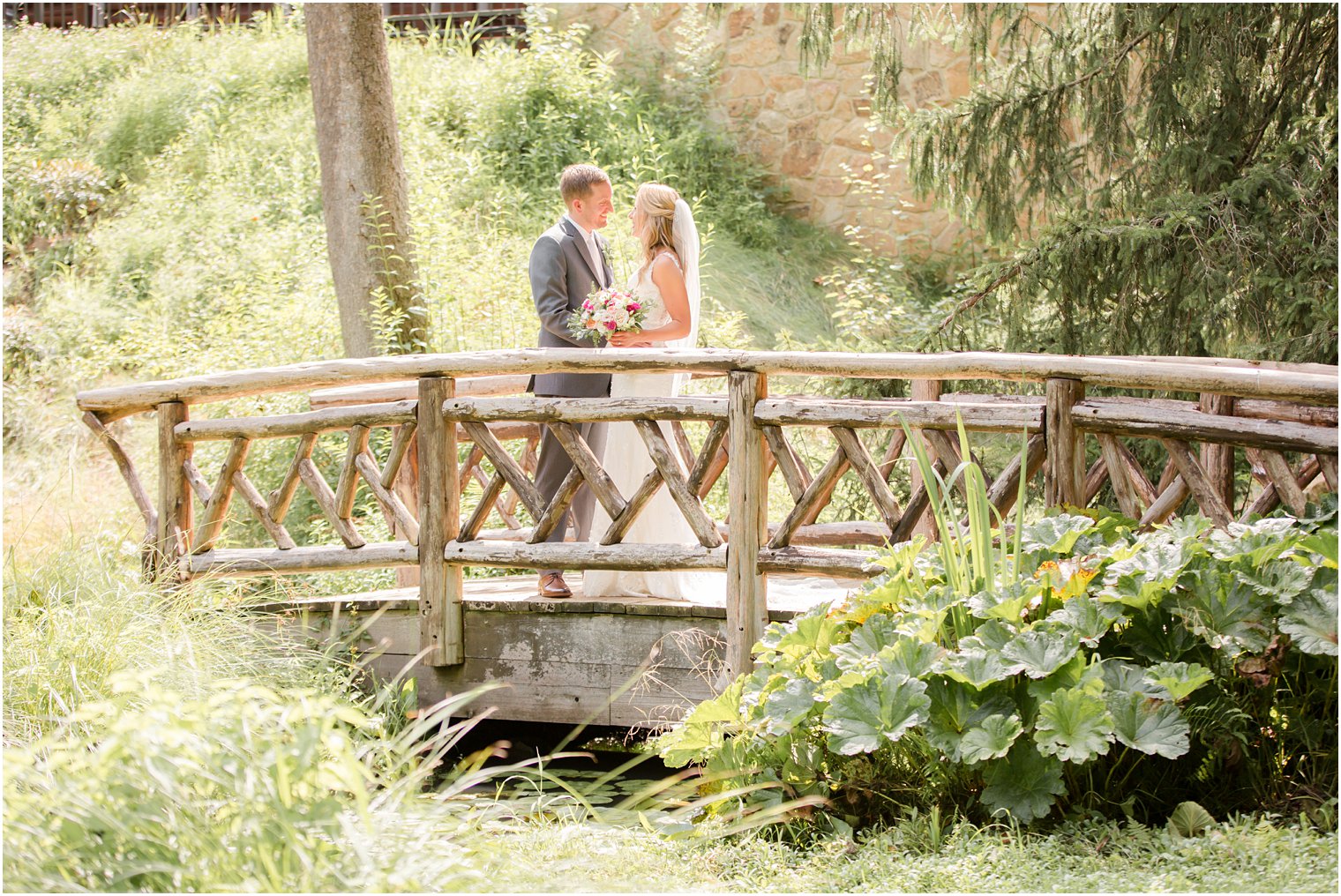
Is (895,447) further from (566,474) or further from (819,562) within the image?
(566,474)

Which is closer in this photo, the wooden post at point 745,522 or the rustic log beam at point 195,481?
the wooden post at point 745,522

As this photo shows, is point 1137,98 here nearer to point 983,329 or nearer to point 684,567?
point 983,329

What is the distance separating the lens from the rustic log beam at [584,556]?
5.76 meters

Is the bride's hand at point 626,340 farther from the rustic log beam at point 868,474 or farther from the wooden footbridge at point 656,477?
the rustic log beam at point 868,474

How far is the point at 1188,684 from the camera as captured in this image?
12.2 feet

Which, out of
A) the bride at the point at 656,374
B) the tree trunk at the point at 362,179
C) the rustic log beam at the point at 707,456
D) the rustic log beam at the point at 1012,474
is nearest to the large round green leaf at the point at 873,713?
the rustic log beam at the point at 1012,474

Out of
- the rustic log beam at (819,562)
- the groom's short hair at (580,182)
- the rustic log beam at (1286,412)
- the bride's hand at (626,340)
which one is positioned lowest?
the rustic log beam at (819,562)

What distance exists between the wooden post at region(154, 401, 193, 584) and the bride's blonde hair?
2539 mm

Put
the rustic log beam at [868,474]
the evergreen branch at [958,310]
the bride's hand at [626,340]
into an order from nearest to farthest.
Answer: the rustic log beam at [868,474], the bride's hand at [626,340], the evergreen branch at [958,310]

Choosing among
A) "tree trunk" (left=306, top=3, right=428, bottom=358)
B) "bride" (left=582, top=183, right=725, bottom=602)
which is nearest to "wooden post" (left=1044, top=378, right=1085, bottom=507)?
"bride" (left=582, top=183, right=725, bottom=602)

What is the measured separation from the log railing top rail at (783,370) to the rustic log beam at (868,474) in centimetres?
26

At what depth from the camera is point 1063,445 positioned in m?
5.05

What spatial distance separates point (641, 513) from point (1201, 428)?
255 cm

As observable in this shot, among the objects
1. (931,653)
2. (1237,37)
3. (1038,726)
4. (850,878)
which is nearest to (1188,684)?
(1038,726)
